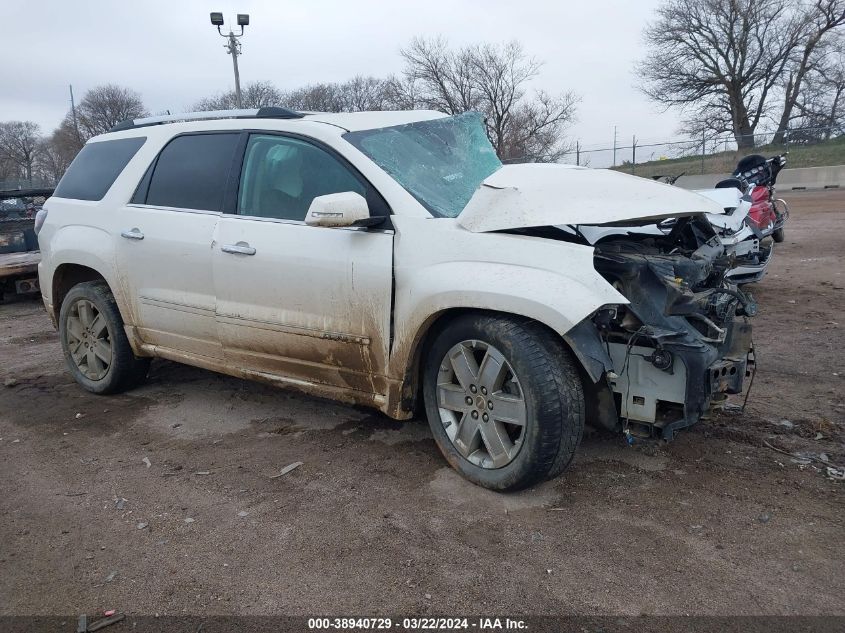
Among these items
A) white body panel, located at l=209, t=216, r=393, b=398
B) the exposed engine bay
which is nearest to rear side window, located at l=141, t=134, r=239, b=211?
white body panel, located at l=209, t=216, r=393, b=398

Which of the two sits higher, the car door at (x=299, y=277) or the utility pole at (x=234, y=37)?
the utility pole at (x=234, y=37)

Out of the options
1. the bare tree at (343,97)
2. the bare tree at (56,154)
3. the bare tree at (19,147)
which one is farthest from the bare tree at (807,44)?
the bare tree at (19,147)

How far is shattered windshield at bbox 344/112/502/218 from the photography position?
12.7 ft

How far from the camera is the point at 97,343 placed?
5.25 m

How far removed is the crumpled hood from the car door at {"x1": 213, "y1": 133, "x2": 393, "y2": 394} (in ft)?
1.83

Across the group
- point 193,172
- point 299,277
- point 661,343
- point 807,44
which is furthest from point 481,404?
point 807,44

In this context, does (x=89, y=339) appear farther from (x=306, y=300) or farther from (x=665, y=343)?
(x=665, y=343)

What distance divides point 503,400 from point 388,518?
765 millimetres

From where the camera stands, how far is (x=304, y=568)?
2928 millimetres

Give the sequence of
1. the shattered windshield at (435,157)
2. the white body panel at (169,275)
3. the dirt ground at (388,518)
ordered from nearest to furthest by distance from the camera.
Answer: the dirt ground at (388,518) → the shattered windshield at (435,157) → the white body panel at (169,275)

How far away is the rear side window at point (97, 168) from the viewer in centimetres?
505

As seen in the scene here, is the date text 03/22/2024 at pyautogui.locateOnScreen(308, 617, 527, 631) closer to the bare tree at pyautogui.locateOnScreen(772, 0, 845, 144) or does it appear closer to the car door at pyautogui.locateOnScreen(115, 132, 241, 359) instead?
the car door at pyautogui.locateOnScreen(115, 132, 241, 359)

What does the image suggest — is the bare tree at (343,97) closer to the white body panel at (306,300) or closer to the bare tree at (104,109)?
the bare tree at (104,109)

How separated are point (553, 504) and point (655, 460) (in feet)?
2.50
